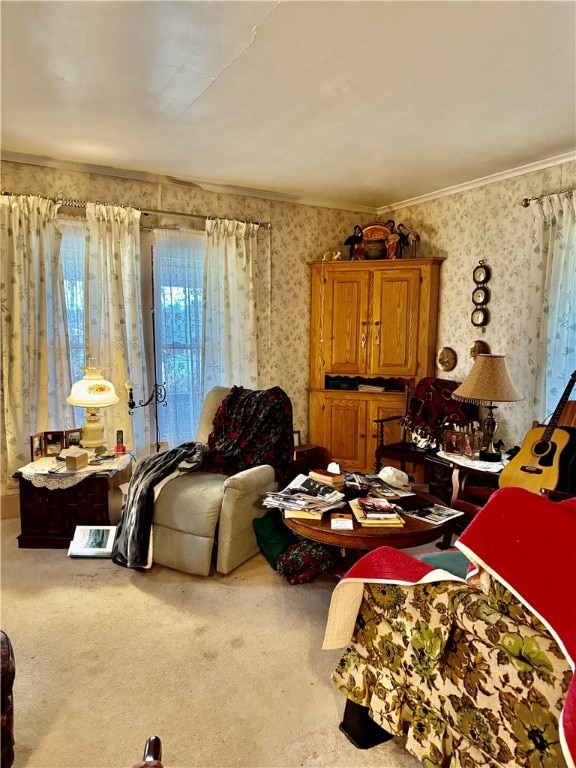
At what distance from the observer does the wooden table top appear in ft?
6.95

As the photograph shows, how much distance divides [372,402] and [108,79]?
3104 mm

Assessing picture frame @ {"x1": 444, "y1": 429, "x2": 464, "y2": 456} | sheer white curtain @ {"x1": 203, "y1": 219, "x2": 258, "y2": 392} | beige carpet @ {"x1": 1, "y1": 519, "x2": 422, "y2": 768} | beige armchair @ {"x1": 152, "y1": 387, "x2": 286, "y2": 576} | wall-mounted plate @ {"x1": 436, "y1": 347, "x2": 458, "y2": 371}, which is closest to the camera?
beige carpet @ {"x1": 1, "y1": 519, "x2": 422, "y2": 768}

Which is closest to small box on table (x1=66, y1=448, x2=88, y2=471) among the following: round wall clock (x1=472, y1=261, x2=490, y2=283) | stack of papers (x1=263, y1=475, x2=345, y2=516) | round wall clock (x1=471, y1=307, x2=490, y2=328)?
stack of papers (x1=263, y1=475, x2=345, y2=516)

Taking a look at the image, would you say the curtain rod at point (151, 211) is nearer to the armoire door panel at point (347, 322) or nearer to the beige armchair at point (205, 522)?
the armoire door panel at point (347, 322)

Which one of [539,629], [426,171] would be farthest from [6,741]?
[426,171]

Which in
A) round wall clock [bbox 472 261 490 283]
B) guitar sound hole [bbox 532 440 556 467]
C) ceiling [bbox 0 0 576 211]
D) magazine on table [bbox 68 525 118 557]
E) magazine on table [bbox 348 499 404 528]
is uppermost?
ceiling [bbox 0 0 576 211]

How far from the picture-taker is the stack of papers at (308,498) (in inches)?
91.9

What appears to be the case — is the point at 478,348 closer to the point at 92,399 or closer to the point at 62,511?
the point at 92,399

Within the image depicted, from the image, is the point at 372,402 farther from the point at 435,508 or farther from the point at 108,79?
the point at 108,79

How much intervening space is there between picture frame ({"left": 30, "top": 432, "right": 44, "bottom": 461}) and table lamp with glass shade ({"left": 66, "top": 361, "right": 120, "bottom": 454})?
0.25 meters

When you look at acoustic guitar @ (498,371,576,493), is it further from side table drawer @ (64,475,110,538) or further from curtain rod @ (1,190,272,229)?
curtain rod @ (1,190,272,229)

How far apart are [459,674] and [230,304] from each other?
133 inches

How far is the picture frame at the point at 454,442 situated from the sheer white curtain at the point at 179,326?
79.6 inches

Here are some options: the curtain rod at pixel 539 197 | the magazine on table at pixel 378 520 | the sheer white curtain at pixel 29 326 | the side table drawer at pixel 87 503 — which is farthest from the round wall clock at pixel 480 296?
the sheer white curtain at pixel 29 326
